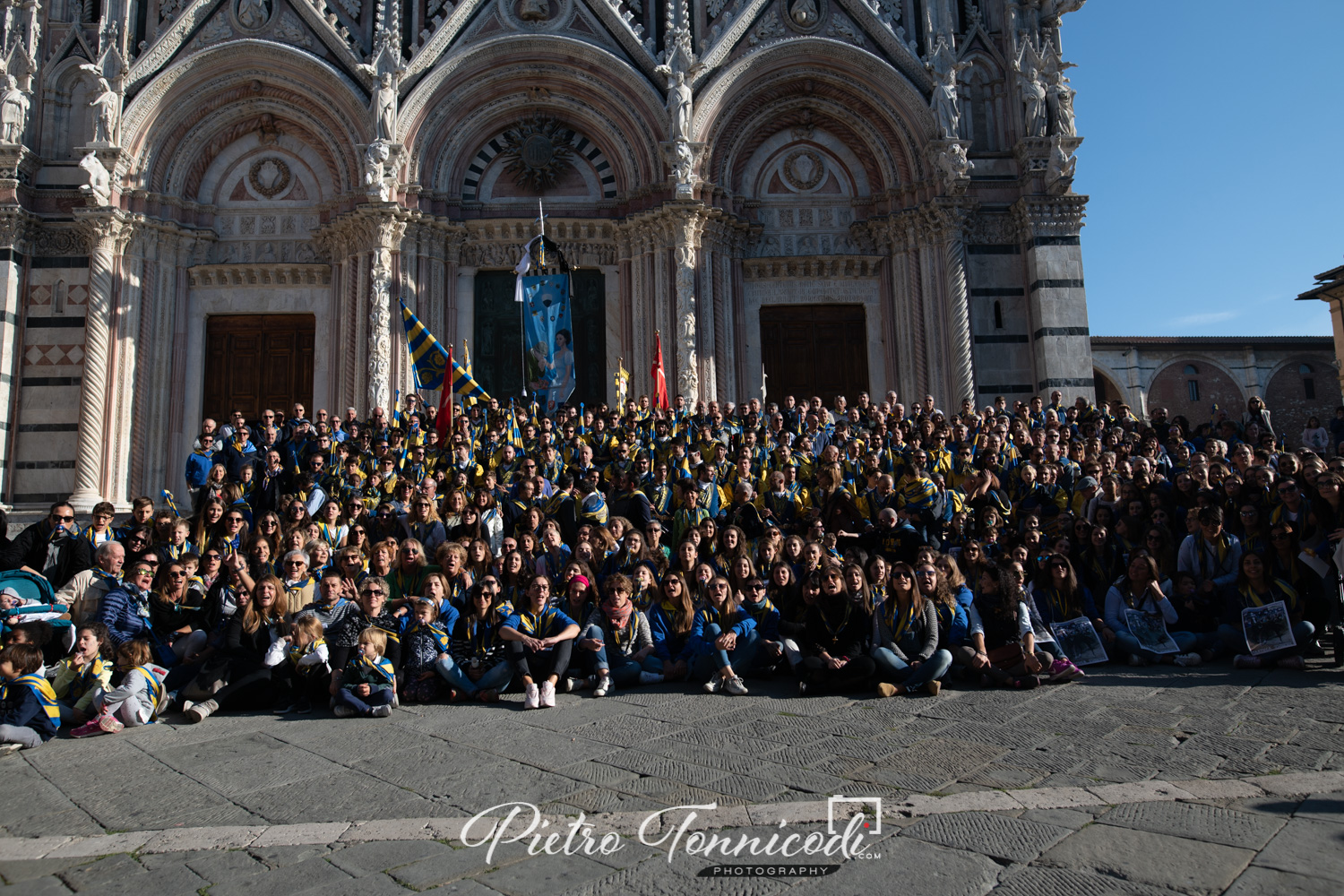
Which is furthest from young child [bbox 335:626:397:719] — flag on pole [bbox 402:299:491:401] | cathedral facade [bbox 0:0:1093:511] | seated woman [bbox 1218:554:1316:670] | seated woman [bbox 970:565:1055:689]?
cathedral facade [bbox 0:0:1093:511]

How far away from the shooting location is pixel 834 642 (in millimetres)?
6836

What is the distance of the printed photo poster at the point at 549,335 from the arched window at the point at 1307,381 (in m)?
34.6

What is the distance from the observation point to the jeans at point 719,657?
6.86m

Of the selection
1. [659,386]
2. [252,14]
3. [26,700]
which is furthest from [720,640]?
[252,14]

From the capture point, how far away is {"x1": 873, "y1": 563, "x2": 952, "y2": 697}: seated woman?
21.2 feet

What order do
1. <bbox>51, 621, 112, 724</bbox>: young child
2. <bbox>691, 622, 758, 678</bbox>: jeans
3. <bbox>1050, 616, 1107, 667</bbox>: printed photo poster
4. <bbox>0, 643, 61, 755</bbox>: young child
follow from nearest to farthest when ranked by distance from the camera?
<bbox>0, 643, 61, 755</bbox>: young child < <bbox>51, 621, 112, 724</bbox>: young child < <bbox>691, 622, 758, 678</bbox>: jeans < <bbox>1050, 616, 1107, 667</bbox>: printed photo poster

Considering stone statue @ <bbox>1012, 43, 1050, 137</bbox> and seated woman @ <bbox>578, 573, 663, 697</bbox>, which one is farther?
stone statue @ <bbox>1012, 43, 1050, 137</bbox>

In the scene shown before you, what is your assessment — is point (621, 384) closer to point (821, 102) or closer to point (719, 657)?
point (821, 102)

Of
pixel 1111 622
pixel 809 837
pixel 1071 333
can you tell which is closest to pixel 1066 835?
pixel 809 837

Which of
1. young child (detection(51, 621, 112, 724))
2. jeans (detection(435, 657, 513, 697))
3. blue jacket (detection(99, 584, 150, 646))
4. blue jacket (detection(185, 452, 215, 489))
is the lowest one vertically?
jeans (detection(435, 657, 513, 697))

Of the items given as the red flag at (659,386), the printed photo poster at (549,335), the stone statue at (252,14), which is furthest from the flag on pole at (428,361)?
the stone statue at (252,14)

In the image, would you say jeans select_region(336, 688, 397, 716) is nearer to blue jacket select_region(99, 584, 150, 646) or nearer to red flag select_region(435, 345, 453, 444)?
blue jacket select_region(99, 584, 150, 646)

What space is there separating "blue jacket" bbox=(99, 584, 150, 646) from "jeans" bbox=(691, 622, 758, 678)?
14.2ft

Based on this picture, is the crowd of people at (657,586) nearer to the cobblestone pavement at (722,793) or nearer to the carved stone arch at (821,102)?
the cobblestone pavement at (722,793)
